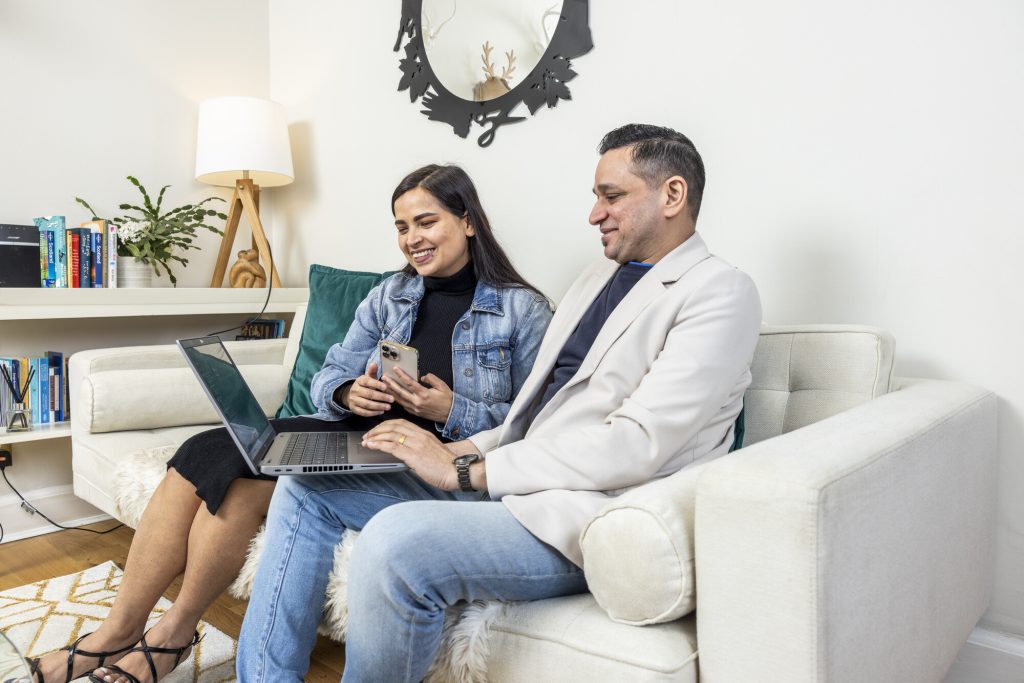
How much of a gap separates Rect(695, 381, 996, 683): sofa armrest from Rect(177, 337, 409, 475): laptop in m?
0.56

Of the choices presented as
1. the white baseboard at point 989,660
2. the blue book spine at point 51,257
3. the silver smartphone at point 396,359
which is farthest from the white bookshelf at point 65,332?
the white baseboard at point 989,660

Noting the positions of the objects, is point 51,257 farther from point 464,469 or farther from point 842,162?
point 842,162

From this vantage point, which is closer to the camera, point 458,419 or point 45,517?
point 458,419

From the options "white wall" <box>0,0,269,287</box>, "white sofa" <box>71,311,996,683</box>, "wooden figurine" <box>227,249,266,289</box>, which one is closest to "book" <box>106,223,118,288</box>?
"white wall" <box>0,0,269,287</box>

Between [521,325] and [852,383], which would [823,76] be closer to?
[852,383]

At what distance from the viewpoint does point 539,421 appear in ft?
4.15

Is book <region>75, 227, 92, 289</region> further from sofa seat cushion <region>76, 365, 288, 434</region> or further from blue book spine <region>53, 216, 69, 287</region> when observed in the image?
sofa seat cushion <region>76, 365, 288, 434</region>

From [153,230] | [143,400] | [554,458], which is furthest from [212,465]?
[153,230]

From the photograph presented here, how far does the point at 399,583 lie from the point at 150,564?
26.6 inches

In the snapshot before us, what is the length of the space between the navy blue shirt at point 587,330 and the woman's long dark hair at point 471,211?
Answer: 321mm

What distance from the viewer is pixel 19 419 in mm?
2186

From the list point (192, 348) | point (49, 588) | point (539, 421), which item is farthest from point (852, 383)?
point (49, 588)

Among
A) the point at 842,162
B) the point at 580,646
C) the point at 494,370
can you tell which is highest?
the point at 842,162

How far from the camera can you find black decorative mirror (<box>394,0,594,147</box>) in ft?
6.35
